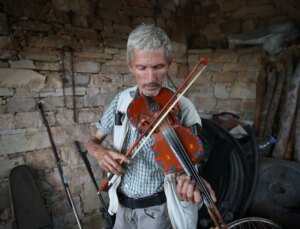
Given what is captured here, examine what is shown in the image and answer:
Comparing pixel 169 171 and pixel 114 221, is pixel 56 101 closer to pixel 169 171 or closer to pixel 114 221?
pixel 114 221

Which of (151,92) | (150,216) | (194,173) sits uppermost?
(151,92)

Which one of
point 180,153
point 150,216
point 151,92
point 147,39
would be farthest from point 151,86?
point 150,216

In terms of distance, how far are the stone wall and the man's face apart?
115cm

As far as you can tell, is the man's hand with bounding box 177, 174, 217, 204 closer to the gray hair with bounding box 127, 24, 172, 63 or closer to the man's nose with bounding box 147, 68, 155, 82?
the man's nose with bounding box 147, 68, 155, 82

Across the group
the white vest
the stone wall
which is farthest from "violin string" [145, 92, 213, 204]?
the stone wall

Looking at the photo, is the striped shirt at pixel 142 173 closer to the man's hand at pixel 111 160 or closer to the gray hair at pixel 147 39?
the man's hand at pixel 111 160

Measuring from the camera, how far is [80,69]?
75.7 inches

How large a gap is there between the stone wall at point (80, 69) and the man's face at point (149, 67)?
3.78ft

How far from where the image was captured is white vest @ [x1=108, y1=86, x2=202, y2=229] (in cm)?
88

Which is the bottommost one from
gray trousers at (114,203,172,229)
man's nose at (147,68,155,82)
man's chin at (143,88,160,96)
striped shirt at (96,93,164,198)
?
gray trousers at (114,203,172,229)

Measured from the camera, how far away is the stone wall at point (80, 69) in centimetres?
164

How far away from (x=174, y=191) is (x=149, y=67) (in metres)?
0.49

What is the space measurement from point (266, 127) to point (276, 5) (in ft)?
3.96

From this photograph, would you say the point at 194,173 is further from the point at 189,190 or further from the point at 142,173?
the point at 142,173
